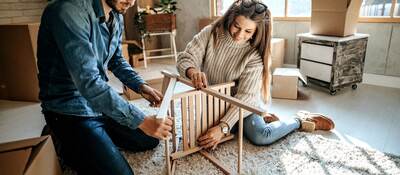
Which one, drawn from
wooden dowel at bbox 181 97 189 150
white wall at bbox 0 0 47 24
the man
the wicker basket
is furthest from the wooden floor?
the wicker basket

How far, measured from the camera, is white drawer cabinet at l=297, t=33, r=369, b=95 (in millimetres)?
2359

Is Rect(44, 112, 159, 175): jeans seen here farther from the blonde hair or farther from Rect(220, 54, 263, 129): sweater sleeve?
the blonde hair

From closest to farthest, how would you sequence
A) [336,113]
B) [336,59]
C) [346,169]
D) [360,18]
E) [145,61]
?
[346,169], [336,113], [336,59], [360,18], [145,61]

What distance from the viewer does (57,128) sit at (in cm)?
126

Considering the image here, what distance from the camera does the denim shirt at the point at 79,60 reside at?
96cm

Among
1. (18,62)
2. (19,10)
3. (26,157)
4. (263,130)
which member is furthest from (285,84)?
(19,10)

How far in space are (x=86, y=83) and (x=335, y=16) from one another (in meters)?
2.12

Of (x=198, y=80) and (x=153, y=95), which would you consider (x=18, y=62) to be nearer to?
(x=153, y=95)

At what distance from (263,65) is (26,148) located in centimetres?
111

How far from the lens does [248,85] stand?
152 centimetres

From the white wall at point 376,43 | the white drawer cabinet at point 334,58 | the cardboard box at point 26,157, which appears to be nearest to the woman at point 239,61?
the cardboard box at point 26,157

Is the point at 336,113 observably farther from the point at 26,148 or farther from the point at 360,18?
the point at 26,148

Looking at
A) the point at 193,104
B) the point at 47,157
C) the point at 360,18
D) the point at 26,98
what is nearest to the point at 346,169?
the point at 193,104

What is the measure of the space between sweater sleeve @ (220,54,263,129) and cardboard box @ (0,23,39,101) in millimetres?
1722
